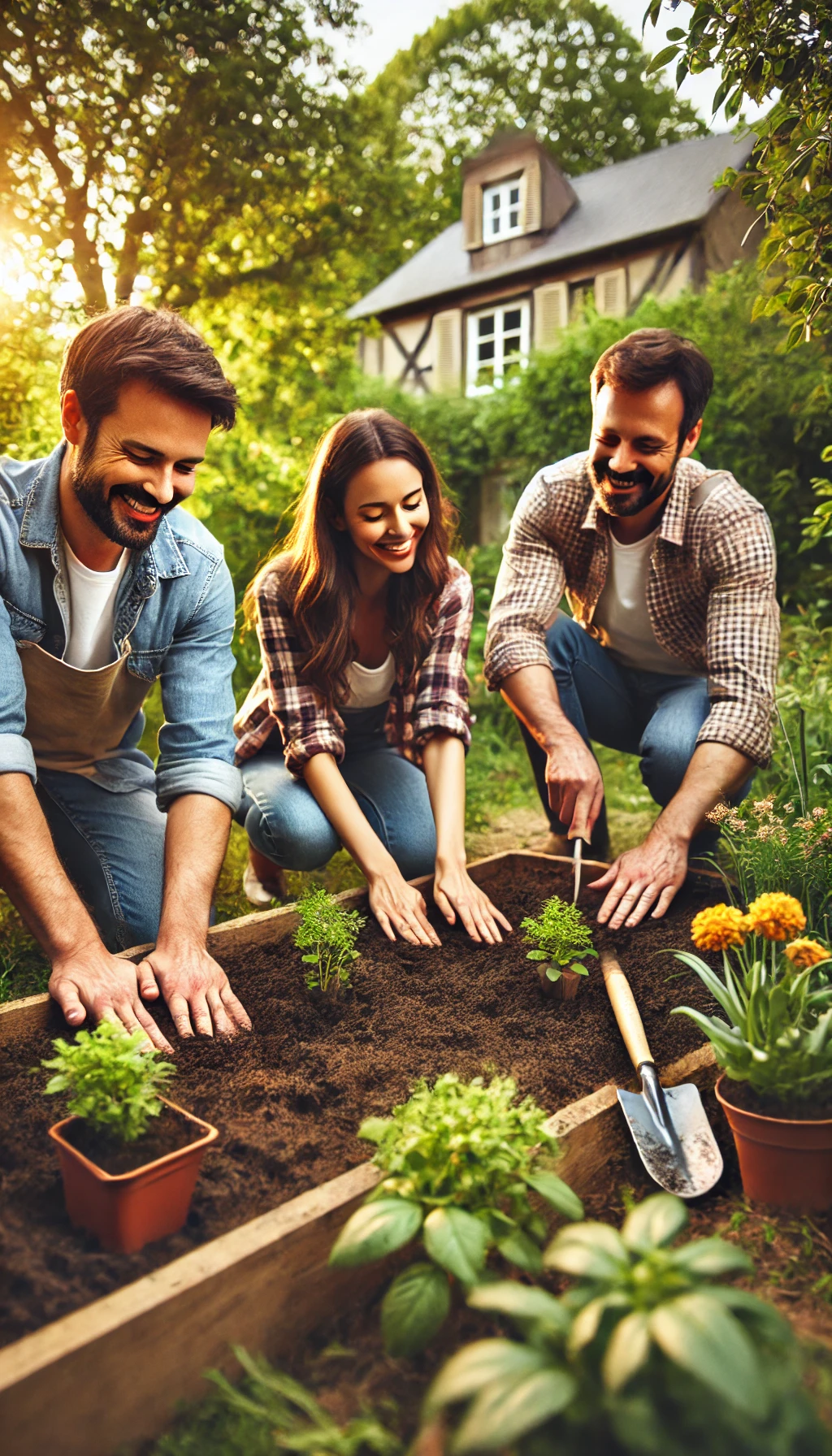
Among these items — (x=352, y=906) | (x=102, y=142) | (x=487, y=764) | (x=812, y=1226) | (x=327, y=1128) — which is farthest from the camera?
(x=487, y=764)

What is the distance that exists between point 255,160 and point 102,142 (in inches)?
51.7

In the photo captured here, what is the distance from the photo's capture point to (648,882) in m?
2.41

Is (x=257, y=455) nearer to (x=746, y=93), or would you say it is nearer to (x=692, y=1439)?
(x=746, y=93)

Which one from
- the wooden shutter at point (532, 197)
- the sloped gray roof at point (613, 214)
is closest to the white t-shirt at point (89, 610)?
the sloped gray roof at point (613, 214)

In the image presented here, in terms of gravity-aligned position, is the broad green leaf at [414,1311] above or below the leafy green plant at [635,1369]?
below

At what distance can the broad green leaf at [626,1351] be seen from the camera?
2.52ft

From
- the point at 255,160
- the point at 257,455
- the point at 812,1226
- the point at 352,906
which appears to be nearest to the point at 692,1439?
the point at 812,1226

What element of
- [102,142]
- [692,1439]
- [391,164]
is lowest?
[692,1439]

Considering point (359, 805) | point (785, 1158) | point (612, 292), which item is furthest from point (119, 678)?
point (612, 292)

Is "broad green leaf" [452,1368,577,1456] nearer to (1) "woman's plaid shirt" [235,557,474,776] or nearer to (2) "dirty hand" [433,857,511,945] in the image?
(2) "dirty hand" [433,857,511,945]

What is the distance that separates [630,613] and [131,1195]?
7.72 feet

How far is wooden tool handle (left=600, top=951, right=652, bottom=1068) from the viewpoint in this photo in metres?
1.71

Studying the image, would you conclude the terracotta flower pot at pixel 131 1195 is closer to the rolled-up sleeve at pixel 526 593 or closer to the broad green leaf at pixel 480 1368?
the broad green leaf at pixel 480 1368

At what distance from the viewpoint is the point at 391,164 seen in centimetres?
770
